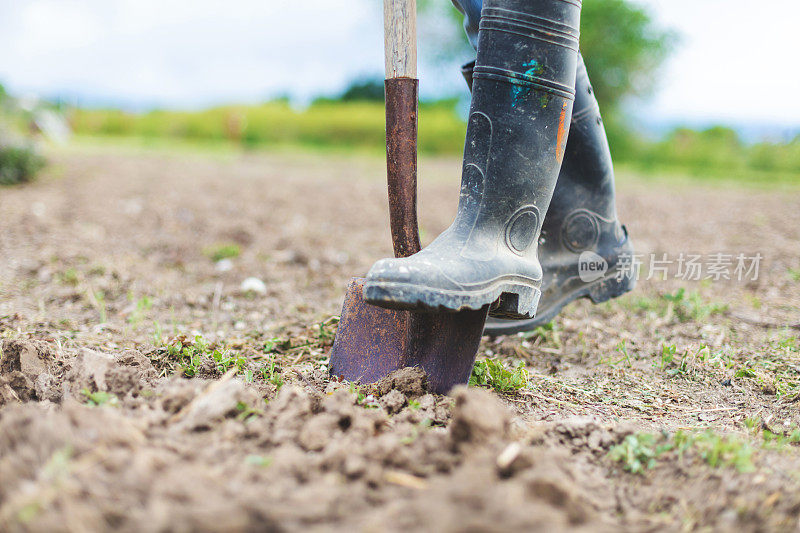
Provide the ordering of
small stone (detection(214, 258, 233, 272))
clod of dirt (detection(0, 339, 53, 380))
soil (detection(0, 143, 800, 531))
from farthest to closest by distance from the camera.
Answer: small stone (detection(214, 258, 233, 272))
clod of dirt (detection(0, 339, 53, 380))
soil (detection(0, 143, 800, 531))

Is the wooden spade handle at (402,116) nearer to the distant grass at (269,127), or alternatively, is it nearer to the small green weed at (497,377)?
the small green weed at (497,377)

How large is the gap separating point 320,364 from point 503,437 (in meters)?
0.79

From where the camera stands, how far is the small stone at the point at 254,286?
2.61 m

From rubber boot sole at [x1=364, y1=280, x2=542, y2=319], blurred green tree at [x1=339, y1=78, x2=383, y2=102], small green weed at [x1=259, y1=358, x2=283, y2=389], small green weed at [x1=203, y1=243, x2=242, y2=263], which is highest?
blurred green tree at [x1=339, y1=78, x2=383, y2=102]

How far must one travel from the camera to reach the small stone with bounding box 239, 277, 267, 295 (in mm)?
2605

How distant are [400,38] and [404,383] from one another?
903mm

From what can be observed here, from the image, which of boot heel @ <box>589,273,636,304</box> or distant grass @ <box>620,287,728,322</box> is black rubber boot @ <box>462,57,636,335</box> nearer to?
boot heel @ <box>589,273,636,304</box>

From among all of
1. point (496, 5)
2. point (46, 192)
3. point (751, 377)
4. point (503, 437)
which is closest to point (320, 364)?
point (503, 437)

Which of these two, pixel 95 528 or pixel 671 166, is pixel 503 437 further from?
pixel 671 166

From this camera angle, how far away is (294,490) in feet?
2.93

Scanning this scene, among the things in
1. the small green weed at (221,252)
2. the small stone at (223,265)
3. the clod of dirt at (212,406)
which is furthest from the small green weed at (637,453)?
the small green weed at (221,252)

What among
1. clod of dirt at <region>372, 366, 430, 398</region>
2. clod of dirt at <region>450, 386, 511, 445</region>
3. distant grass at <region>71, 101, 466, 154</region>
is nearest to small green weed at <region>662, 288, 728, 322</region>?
clod of dirt at <region>372, 366, 430, 398</region>

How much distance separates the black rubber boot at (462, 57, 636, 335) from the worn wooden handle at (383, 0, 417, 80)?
11.6 inches

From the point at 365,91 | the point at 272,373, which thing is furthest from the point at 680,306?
the point at 365,91
